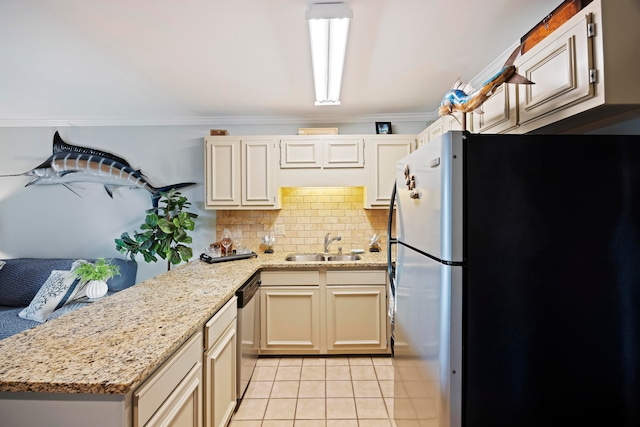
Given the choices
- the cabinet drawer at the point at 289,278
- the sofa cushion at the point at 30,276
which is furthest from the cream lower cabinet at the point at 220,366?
the sofa cushion at the point at 30,276

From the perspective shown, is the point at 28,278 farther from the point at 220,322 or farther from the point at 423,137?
the point at 423,137

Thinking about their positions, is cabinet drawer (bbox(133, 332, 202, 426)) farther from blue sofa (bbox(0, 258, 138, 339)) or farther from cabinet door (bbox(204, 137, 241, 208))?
blue sofa (bbox(0, 258, 138, 339))

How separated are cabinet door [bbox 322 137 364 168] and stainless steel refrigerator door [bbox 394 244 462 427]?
162 centimetres

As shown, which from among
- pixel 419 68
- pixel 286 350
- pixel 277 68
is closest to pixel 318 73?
pixel 277 68

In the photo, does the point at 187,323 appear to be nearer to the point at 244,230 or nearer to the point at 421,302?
the point at 421,302

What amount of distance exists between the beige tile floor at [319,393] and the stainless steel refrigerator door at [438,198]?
4.55ft

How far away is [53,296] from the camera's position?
2.77 metres

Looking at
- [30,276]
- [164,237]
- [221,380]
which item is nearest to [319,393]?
[221,380]

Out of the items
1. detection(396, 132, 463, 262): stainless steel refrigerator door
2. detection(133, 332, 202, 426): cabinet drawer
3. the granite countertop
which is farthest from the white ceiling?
detection(133, 332, 202, 426): cabinet drawer

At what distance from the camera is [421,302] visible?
1376 millimetres

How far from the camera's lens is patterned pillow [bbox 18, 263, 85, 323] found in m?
2.73

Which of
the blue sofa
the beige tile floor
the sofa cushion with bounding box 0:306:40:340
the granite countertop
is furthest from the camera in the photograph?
the blue sofa

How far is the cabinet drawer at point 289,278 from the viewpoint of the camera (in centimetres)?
287

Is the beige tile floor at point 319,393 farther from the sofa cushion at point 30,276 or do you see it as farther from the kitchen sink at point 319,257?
the sofa cushion at point 30,276
